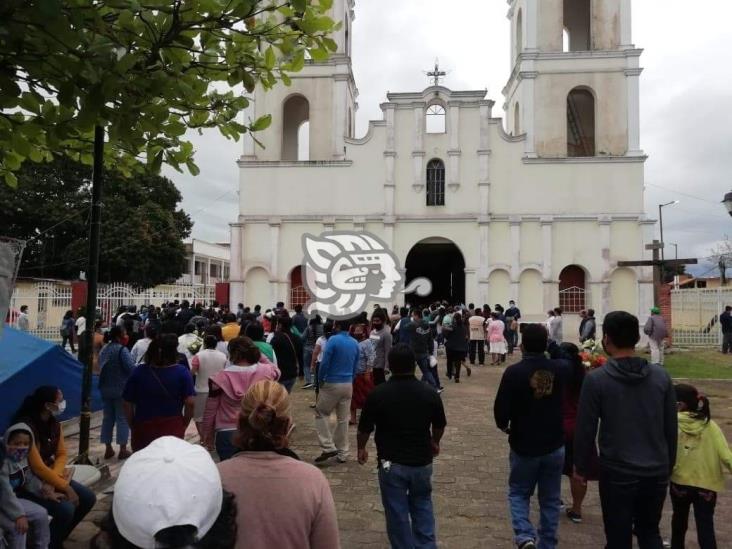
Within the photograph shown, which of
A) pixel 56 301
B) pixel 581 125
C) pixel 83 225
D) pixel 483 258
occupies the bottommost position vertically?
pixel 56 301

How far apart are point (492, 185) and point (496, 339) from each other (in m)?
9.63

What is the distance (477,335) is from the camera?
15508 millimetres

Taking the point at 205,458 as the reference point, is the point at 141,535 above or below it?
below

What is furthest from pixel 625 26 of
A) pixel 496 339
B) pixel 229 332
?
pixel 229 332

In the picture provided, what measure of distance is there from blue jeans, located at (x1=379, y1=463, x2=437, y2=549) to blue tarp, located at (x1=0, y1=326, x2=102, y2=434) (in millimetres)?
4127

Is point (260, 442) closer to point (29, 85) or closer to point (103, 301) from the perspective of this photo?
point (29, 85)

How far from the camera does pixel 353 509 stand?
522cm

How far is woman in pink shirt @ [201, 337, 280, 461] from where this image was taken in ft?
16.3

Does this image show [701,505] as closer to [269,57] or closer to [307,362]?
[269,57]

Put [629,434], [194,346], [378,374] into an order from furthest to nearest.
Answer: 1. [378,374]
2. [194,346]
3. [629,434]

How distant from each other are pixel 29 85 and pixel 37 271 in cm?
3337

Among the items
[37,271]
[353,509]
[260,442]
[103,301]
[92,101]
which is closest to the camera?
[260,442]

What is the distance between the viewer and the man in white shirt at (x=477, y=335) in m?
15.3

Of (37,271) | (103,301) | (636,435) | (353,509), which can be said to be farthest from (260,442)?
(37,271)
